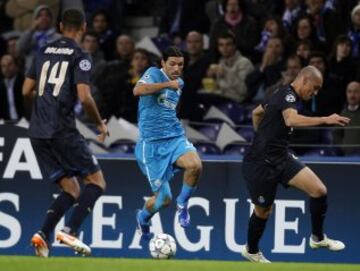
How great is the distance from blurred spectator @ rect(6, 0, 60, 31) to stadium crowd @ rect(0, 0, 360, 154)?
21mm

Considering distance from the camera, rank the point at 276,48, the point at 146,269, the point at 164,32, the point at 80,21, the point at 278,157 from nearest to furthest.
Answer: the point at 146,269 < the point at 80,21 < the point at 278,157 < the point at 276,48 < the point at 164,32

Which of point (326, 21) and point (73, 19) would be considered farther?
point (326, 21)

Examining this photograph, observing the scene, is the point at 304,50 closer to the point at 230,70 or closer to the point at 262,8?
the point at 230,70

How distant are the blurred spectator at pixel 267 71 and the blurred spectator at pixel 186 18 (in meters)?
2.24

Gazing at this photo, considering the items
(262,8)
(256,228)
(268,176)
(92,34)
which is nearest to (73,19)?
(268,176)

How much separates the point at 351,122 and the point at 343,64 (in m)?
1.52

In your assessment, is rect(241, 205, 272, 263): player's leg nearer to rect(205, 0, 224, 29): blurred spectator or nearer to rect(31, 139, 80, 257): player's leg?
rect(31, 139, 80, 257): player's leg

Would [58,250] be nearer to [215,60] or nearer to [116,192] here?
[116,192]

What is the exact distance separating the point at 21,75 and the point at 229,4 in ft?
9.76

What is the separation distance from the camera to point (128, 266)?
40.3 feet

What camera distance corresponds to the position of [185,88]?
18609mm

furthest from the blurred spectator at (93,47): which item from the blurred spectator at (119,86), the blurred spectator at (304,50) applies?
the blurred spectator at (304,50)

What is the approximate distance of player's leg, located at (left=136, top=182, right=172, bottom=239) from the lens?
15.1 meters

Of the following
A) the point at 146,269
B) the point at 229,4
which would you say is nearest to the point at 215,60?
the point at 229,4
